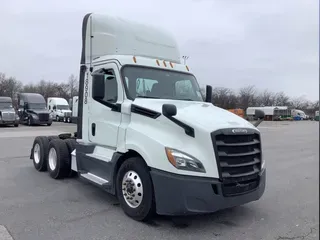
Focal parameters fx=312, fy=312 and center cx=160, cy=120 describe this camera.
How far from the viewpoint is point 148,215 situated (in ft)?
14.9

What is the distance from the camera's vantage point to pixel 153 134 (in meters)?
4.54

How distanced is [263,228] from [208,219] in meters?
0.83

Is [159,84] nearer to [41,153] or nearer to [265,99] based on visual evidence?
[41,153]

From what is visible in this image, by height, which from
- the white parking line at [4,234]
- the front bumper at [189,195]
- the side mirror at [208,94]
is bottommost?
the white parking line at [4,234]

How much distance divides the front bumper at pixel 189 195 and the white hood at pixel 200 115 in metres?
0.75

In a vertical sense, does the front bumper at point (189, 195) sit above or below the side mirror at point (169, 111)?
below

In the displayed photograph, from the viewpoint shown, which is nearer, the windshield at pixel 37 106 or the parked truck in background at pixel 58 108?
the windshield at pixel 37 106

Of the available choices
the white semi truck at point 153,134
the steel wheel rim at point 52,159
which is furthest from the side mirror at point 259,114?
the steel wheel rim at point 52,159

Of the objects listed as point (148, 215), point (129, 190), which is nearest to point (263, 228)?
point (148, 215)

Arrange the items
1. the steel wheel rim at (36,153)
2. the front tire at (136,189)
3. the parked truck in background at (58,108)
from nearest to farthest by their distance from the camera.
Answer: the front tire at (136,189), the steel wheel rim at (36,153), the parked truck in background at (58,108)

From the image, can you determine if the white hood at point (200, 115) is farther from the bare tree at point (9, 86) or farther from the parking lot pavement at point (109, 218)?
the bare tree at point (9, 86)

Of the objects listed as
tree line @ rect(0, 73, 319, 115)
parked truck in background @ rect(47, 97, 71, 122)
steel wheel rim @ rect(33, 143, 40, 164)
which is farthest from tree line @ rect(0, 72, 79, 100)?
steel wheel rim @ rect(33, 143, 40, 164)

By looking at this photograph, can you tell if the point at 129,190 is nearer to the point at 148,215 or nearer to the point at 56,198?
the point at 148,215

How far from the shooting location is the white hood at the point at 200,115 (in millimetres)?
4371
